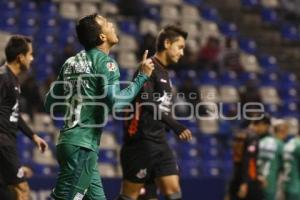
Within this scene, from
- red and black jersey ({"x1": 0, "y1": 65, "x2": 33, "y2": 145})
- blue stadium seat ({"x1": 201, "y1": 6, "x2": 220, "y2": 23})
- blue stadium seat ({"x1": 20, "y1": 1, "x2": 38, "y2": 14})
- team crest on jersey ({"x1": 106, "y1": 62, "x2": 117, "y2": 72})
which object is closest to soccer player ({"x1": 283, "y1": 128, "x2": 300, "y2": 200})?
red and black jersey ({"x1": 0, "y1": 65, "x2": 33, "y2": 145})

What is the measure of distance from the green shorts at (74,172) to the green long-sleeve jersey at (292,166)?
5912 millimetres

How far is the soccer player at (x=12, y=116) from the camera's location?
9.27 metres

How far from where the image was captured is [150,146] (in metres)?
9.39

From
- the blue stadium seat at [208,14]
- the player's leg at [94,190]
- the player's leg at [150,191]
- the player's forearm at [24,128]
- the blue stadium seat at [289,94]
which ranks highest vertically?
the blue stadium seat at [208,14]

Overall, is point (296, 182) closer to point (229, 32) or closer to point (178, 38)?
point (178, 38)

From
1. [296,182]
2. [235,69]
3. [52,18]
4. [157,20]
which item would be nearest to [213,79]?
[235,69]

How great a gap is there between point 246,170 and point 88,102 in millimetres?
4606

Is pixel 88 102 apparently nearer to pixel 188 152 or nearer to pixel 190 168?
pixel 190 168

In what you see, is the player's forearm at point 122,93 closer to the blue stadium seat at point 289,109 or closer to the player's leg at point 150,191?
the player's leg at point 150,191

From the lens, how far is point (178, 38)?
9.64 m

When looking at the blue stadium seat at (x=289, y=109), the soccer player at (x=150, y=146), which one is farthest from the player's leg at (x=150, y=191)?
the blue stadium seat at (x=289, y=109)

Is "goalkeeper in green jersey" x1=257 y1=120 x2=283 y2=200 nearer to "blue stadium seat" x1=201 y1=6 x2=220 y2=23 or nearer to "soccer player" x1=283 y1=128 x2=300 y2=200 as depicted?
"soccer player" x1=283 y1=128 x2=300 y2=200

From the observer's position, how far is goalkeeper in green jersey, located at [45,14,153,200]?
23.8 feet

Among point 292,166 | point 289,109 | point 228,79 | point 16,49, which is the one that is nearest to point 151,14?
point 228,79
